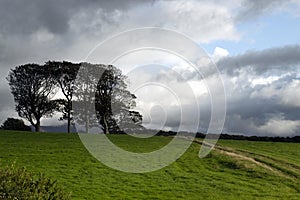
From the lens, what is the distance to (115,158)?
51.4 metres

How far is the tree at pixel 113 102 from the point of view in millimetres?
Result: 86269

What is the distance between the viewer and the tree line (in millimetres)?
85938

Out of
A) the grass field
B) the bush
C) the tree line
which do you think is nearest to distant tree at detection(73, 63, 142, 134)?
the tree line

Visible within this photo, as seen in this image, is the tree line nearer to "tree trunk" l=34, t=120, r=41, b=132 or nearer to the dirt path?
"tree trunk" l=34, t=120, r=41, b=132

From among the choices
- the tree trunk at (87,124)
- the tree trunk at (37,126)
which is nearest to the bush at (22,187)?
the tree trunk at (87,124)

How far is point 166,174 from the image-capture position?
44.9 meters

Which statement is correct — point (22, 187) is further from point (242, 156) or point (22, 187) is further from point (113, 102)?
point (113, 102)

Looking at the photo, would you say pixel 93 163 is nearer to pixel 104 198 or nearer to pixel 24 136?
pixel 104 198

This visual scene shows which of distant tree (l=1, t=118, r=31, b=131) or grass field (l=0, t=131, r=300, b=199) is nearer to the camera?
grass field (l=0, t=131, r=300, b=199)

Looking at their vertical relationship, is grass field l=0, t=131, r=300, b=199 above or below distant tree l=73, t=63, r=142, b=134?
below

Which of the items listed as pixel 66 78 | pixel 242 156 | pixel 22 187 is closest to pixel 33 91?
pixel 66 78

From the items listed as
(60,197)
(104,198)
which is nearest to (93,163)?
(104,198)

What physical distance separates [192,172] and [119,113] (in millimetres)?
41684

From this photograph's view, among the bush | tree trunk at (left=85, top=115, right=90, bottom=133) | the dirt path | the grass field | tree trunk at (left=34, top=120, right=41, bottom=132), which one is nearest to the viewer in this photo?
the bush
